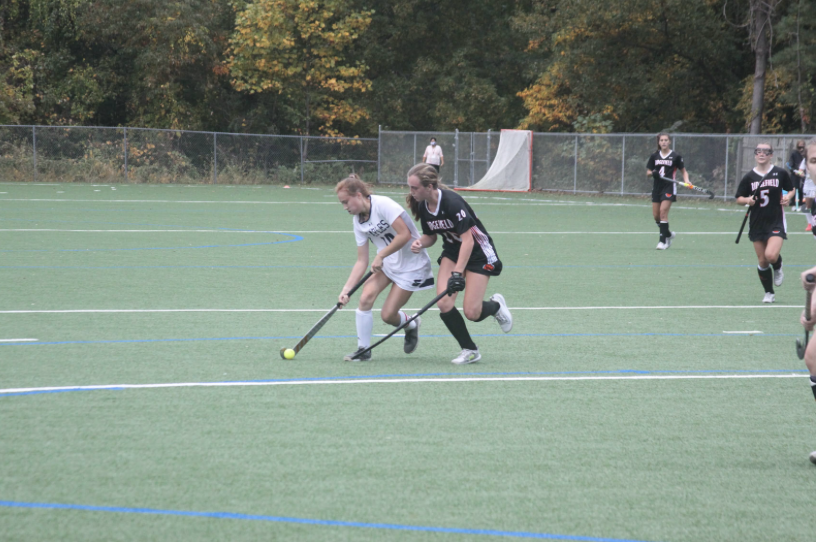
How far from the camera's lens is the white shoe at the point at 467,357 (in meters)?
7.67

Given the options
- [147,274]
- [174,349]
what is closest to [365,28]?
[147,274]

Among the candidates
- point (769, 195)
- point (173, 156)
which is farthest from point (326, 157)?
point (769, 195)

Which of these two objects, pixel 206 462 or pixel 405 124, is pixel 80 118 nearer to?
pixel 405 124

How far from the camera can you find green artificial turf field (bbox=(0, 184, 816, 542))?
4402 millimetres

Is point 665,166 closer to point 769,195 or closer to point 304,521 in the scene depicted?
point 769,195

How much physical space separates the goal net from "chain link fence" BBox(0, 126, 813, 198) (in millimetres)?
289

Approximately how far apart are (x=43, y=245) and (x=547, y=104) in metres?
25.3

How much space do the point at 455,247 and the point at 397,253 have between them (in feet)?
1.46

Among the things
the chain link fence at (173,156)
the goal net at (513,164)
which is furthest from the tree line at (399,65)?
the goal net at (513,164)

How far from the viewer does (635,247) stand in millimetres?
16844

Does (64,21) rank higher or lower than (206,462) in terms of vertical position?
higher

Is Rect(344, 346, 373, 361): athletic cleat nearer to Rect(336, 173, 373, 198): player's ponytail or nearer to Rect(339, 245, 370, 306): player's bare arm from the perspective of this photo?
Rect(339, 245, 370, 306): player's bare arm

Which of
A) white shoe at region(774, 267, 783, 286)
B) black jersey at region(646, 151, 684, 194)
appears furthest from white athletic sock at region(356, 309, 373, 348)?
black jersey at region(646, 151, 684, 194)

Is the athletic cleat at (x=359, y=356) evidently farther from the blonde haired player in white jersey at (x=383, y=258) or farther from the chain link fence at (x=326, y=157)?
the chain link fence at (x=326, y=157)
